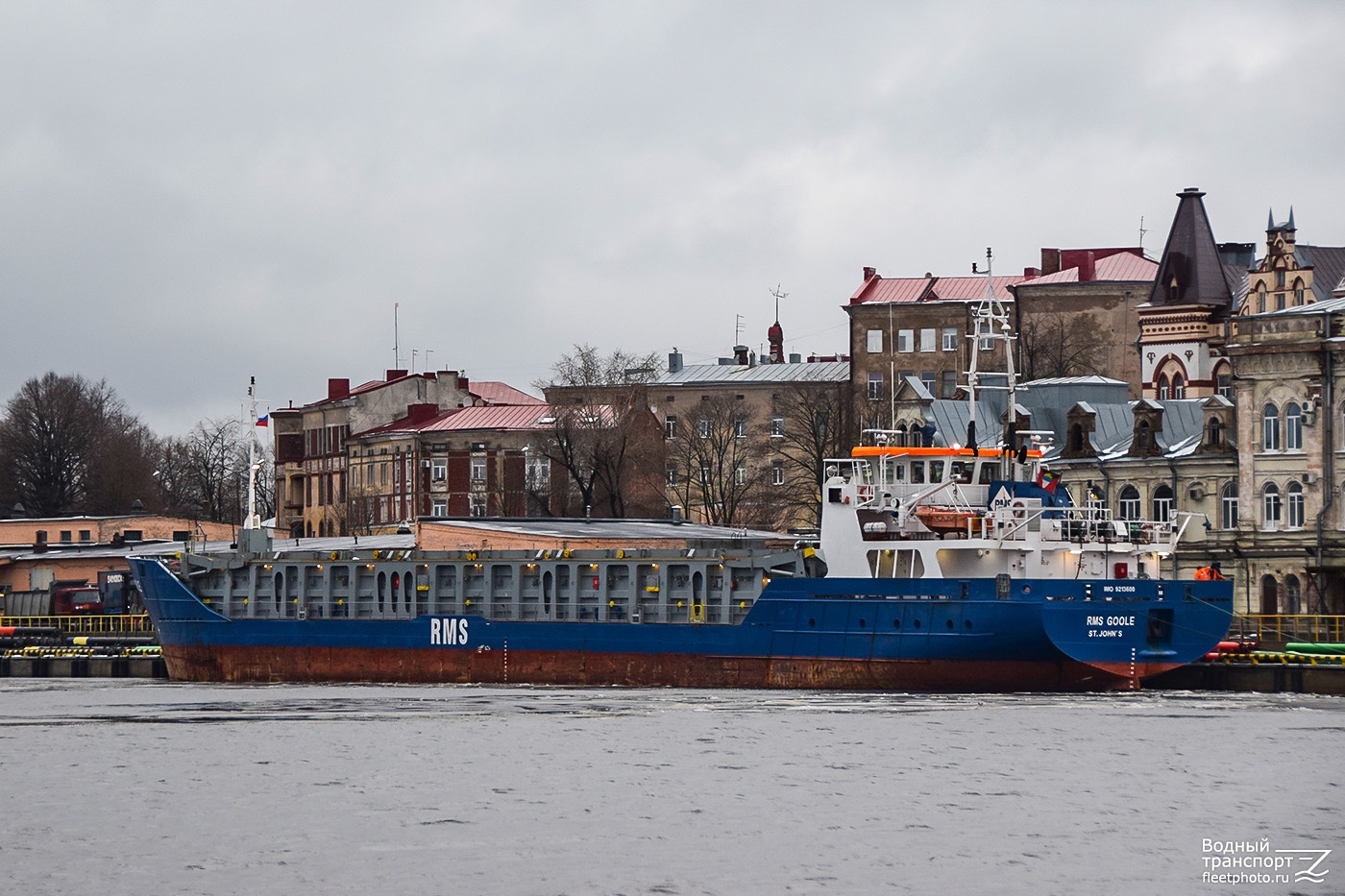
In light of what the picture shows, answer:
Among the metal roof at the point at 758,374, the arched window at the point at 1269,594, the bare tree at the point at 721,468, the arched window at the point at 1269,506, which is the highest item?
the metal roof at the point at 758,374

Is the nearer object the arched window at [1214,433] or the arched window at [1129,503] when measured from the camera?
the arched window at [1214,433]

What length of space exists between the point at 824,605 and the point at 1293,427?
28021mm

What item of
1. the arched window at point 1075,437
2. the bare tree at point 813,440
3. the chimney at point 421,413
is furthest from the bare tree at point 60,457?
the arched window at point 1075,437

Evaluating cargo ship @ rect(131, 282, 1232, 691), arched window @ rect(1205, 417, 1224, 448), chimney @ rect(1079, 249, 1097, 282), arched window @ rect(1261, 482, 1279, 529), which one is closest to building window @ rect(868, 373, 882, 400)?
chimney @ rect(1079, 249, 1097, 282)

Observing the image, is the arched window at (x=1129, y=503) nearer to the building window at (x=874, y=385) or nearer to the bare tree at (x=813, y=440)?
the bare tree at (x=813, y=440)

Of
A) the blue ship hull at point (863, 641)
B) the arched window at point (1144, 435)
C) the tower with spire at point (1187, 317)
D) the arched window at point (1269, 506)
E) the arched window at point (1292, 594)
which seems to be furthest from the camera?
the tower with spire at point (1187, 317)

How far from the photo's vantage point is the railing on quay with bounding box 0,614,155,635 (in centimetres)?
8319

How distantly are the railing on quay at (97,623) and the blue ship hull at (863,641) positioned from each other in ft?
72.5

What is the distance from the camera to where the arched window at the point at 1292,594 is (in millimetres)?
74125

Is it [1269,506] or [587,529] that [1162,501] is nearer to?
[1269,506]

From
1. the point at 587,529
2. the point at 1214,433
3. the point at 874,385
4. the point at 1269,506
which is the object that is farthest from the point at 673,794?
the point at 874,385

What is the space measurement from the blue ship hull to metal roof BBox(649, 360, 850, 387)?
199 ft

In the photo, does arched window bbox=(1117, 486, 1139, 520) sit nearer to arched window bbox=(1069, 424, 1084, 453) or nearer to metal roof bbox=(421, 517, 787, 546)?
arched window bbox=(1069, 424, 1084, 453)

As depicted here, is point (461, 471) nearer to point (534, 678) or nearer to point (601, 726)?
point (534, 678)
